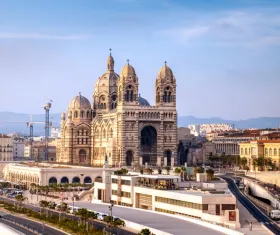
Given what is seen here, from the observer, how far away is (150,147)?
14438 cm

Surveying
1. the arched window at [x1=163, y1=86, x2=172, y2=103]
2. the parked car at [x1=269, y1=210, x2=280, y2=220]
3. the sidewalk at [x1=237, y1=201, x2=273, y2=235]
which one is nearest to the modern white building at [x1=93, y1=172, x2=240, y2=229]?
the sidewalk at [x1=237, y1=201, x2=273, y2=235]

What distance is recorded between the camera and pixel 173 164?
5527 inches

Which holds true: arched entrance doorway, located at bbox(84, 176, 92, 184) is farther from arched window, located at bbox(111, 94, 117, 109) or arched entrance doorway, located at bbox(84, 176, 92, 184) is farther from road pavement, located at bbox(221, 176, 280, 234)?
road pavement, located at bbox(221, 176, 280, 234)

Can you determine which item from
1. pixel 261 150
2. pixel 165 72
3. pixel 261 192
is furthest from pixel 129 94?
pixel 261 192

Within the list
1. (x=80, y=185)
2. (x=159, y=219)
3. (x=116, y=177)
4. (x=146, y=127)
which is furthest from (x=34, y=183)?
(x=159, y=219)

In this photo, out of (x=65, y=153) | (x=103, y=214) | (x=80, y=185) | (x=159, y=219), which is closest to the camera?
(x=159, y=219)

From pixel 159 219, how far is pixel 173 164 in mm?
63901

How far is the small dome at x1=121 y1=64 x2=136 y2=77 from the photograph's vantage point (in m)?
143

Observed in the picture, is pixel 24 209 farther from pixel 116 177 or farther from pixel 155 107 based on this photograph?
pixel 155 107

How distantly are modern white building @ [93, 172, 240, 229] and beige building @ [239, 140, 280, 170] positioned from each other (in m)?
44.5

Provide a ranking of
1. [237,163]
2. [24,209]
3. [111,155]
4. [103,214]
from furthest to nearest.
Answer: [237,163], [111,155], [24,209], [103,214]

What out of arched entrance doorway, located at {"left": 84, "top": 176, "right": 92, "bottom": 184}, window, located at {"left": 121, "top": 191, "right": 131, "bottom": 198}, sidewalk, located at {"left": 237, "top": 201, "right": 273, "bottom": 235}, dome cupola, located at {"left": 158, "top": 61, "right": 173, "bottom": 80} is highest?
dome cupola, located at {"left": 158, "top": 61, "right": 173, "bottom": 80}

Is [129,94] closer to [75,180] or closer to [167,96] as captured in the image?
[167,96]

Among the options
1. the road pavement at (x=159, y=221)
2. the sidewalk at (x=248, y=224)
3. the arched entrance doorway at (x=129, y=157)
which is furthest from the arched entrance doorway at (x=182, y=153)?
the sidewalk at (x=248, y=224)
